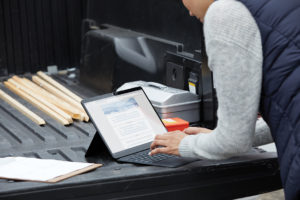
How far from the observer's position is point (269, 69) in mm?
Answer: 1520

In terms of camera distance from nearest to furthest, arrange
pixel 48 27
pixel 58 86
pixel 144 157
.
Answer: pixel 144 157 → pixel 58 86 → pixel 48 27

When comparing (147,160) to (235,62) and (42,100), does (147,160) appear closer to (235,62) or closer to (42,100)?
(235,62)

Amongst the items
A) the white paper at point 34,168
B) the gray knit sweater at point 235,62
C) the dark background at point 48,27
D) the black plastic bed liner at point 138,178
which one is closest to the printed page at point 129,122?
the black plastic bed liner at point 138,178

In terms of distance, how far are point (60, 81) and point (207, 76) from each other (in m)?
1.36

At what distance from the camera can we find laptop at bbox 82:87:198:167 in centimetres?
216

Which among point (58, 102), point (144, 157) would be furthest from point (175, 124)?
point (58, 102)

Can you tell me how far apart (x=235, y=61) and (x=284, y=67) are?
0.44 feet

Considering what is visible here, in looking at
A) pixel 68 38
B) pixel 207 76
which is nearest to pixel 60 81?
pixel 68 38

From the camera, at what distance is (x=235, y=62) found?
149cm

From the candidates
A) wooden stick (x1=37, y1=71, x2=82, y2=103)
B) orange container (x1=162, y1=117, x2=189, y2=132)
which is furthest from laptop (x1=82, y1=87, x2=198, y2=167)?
wooden stick (x1=37, y1=71, x2=82, y2=103)

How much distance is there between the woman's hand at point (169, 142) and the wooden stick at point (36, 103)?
90cm

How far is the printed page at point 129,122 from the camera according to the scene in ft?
7.29

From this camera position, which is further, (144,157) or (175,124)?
(175,124)

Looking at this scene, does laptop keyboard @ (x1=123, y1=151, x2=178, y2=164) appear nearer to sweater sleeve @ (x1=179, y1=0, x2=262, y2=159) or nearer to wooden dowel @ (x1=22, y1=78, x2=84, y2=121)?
sweater sleeve @ (x1=179, y1=0, x2=262, y2=159)
